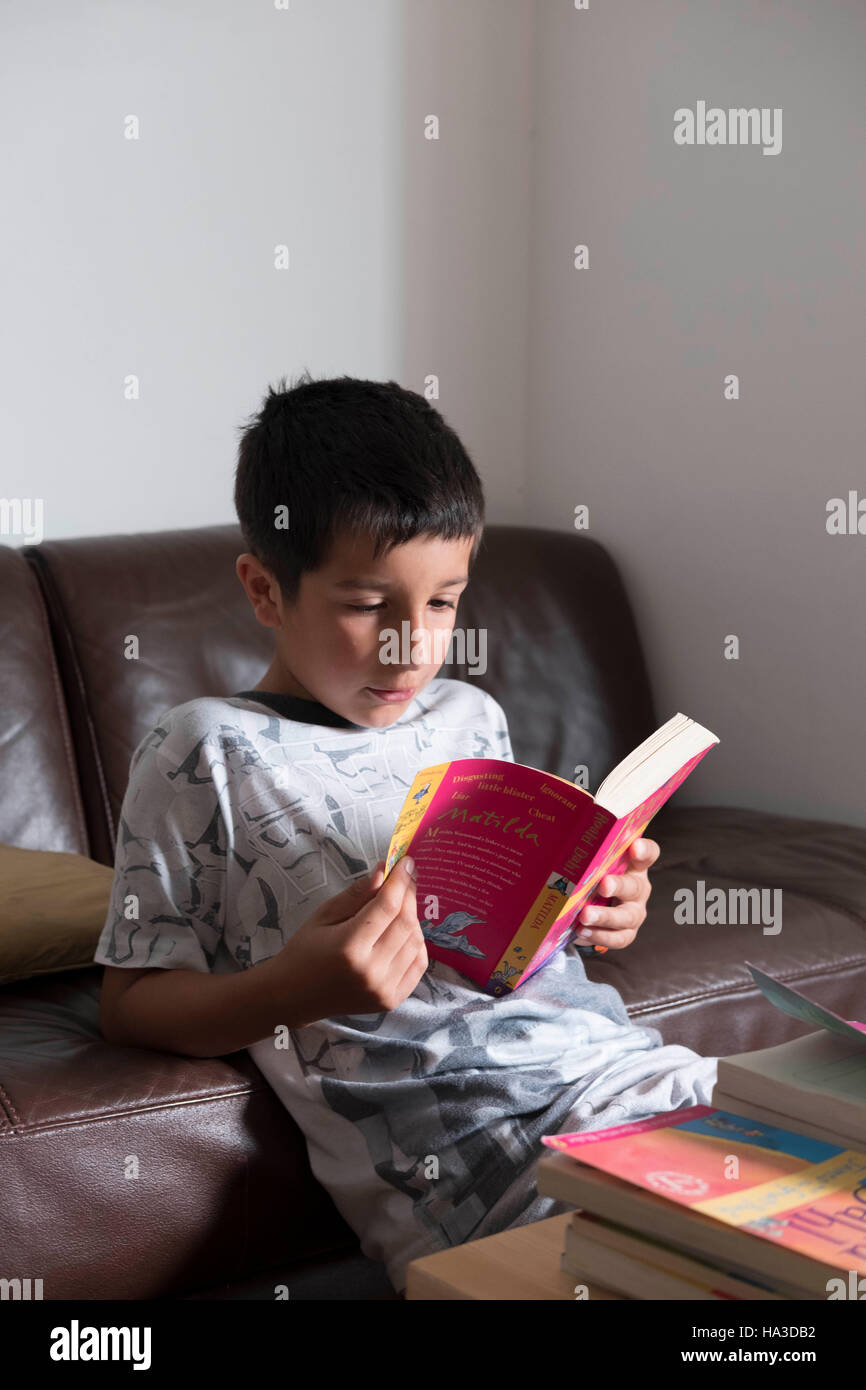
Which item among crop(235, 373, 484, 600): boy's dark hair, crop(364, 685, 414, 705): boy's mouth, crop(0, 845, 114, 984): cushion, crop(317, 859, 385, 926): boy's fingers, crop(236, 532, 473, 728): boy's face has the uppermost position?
crop(235, 373, 484, 600): boy's dark hair

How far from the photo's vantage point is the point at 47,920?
1.41 metres

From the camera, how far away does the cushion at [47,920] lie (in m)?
1.39

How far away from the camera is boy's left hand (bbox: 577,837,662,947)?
1125 millimetres

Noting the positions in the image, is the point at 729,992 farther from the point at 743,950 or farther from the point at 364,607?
the point at 364,607

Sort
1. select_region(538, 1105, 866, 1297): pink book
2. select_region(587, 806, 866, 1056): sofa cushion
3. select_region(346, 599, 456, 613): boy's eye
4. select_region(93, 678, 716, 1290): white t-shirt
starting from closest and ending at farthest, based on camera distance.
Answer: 1. select_region(538, 1105, 866, 1297): pink book
2. select_region(93, 678, 716, 1290): white t-shirt
3. select_region(346, 599, 456, 613): boy's eye
4. select_region(587, 806, 866, 1056): sofa cushion

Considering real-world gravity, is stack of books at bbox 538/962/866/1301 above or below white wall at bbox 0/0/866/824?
below

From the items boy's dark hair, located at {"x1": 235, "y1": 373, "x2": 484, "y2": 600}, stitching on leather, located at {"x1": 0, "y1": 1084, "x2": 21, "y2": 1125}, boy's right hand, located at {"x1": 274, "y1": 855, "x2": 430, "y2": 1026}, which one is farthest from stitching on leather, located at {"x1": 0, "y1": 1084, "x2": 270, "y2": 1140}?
boy's dark hair, located at {"x1": 235, "y1": 373, "x2": 484, "y2": 600}

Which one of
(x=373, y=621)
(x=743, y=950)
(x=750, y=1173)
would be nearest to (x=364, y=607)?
(x=373, y=621)

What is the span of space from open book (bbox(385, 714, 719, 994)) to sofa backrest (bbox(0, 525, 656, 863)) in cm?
86

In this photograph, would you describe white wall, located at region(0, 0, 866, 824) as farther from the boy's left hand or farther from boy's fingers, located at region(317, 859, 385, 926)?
boy's fingers, located at region(317, 859, 385, 926)

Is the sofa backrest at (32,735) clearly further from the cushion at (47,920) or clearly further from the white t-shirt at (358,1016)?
the white t-shirt at (358,1016)

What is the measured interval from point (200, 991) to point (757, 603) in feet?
4.85
